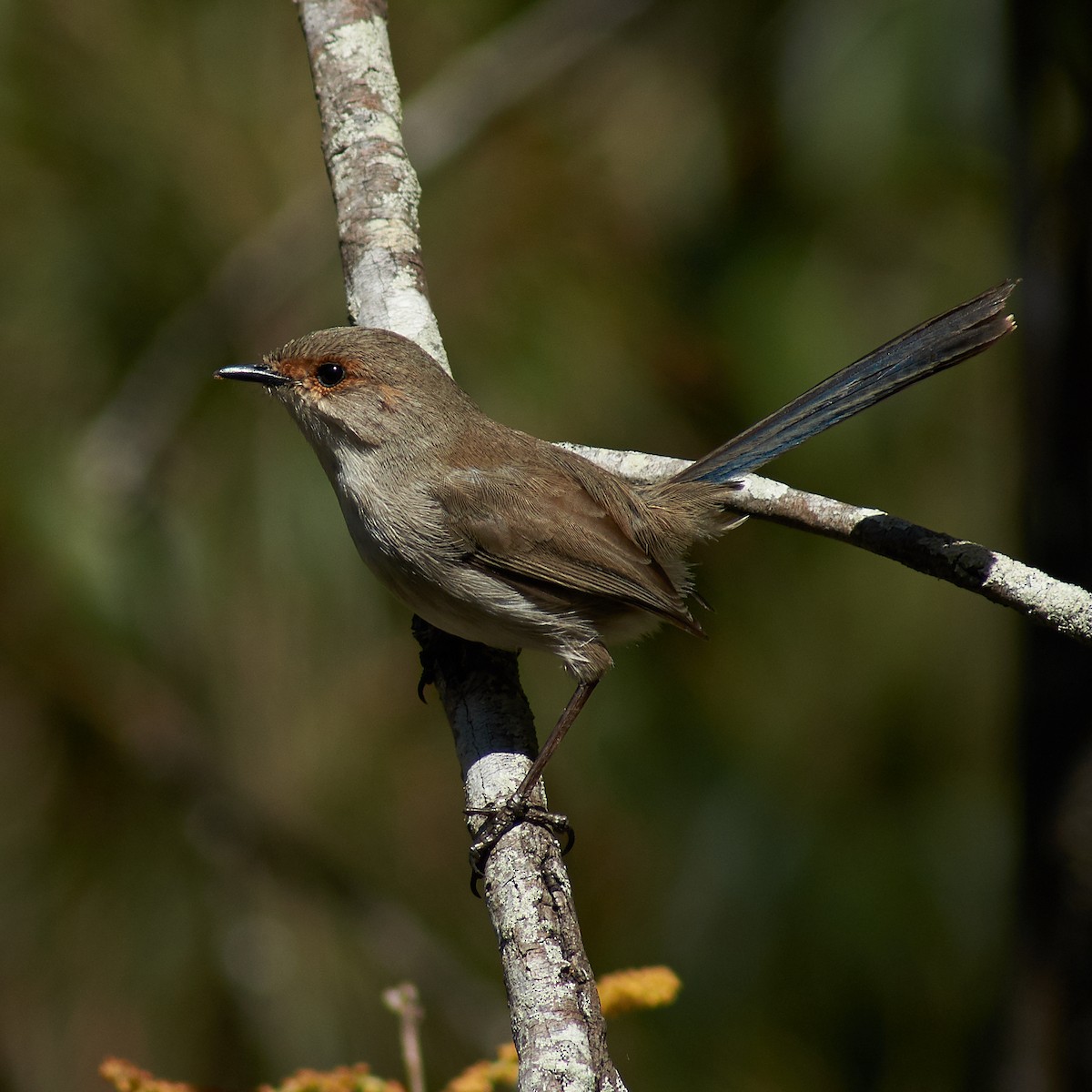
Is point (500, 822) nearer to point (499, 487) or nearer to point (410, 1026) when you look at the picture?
point (410, 1026)

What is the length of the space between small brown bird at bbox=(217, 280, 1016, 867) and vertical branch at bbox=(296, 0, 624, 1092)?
203 mm

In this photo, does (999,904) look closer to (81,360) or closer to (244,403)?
(244,403)

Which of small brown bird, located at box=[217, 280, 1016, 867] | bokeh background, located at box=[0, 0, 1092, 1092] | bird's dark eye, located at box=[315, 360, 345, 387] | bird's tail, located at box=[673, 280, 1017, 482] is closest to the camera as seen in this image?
bird's tail, located at box=[673, 280, 1017, 482]

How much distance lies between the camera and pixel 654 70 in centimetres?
527

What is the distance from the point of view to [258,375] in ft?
11.4

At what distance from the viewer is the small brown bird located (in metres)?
3.30

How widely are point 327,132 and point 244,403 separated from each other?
145 centimetres

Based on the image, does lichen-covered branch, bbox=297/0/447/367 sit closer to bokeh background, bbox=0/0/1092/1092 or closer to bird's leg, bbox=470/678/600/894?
bokeh background, bbox=0/0/1092/1092

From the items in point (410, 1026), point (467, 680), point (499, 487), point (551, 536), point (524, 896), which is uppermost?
point (499, 487)

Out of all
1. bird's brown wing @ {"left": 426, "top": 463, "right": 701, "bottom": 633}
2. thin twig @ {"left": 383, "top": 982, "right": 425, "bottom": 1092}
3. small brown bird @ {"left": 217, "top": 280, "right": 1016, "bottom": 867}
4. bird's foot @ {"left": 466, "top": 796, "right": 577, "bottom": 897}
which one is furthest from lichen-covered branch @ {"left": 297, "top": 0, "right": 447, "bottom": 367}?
thin twig @ {"left": 383, "top": 982, "right": 425, "bottom": 1092}

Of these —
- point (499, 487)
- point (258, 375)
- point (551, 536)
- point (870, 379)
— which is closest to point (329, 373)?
point (258, 375)

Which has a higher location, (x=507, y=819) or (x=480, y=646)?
(x=480, y=646)

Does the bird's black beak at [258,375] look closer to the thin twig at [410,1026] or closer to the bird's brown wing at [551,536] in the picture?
the bird's brown wing at [551,536]

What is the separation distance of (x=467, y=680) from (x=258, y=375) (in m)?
1.06
